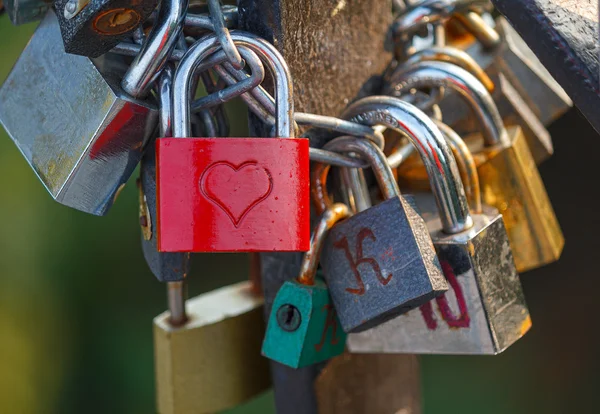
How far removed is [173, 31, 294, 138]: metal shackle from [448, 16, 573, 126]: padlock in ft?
1.29

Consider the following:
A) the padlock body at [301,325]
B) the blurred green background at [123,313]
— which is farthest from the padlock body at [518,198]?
the blurred green background at [123,313]

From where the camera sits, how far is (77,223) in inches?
96.2

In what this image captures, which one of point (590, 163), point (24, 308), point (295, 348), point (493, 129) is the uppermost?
point (493, 129)

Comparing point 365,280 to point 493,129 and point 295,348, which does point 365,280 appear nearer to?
point 295,348

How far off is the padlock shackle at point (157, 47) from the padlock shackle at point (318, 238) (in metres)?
0.21

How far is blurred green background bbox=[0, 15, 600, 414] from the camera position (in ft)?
6.90

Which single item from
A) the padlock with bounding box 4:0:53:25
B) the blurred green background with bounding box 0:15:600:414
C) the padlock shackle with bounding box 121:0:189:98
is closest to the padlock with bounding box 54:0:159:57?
the padlock shackle with bounding box 121:0:189:98

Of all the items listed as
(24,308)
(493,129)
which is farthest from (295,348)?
(24,308)

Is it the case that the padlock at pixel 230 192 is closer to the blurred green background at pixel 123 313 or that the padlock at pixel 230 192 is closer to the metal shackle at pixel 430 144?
the metal shackle at pixel 430 144

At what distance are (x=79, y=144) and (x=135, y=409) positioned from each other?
1.96m

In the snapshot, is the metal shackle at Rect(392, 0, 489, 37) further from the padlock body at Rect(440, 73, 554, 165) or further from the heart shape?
the heart shape

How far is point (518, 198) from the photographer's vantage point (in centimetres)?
88

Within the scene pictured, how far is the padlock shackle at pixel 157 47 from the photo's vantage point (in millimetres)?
652

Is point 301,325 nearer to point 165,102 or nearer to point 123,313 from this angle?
point 165,102
